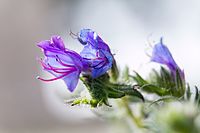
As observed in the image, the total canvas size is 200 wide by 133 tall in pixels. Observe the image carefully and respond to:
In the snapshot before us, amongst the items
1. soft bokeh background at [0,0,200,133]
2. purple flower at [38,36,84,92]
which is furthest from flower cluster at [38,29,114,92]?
soft bokeh background at [0,0,200,133]

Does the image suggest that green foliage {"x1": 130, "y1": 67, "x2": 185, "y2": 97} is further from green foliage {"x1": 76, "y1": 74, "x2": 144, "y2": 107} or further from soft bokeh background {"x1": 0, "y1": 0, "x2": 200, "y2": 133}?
soft bokeh background {"x1": 0, "y1": 0, "x2": 200, "y2": 133}

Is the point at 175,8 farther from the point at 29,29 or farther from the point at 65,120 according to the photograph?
the point at 29,29

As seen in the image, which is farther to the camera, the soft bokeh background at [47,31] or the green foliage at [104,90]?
the soft bokeh background at [47,31]

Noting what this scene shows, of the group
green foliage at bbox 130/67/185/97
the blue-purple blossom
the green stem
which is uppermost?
the blue-purple blossom

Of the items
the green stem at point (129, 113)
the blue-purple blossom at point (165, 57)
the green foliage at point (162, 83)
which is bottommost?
the green stem at point (129, 113)

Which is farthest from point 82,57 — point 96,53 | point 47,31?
point 47,31

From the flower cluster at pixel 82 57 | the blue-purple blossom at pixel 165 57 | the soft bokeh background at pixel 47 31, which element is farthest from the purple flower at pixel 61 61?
the soft bokeh background at pixel 47 31

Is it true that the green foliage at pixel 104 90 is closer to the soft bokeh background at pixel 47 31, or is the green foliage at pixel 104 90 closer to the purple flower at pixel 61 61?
A: the purple flower at pixel 61 61

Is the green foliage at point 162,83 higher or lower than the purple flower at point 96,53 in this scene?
lower
